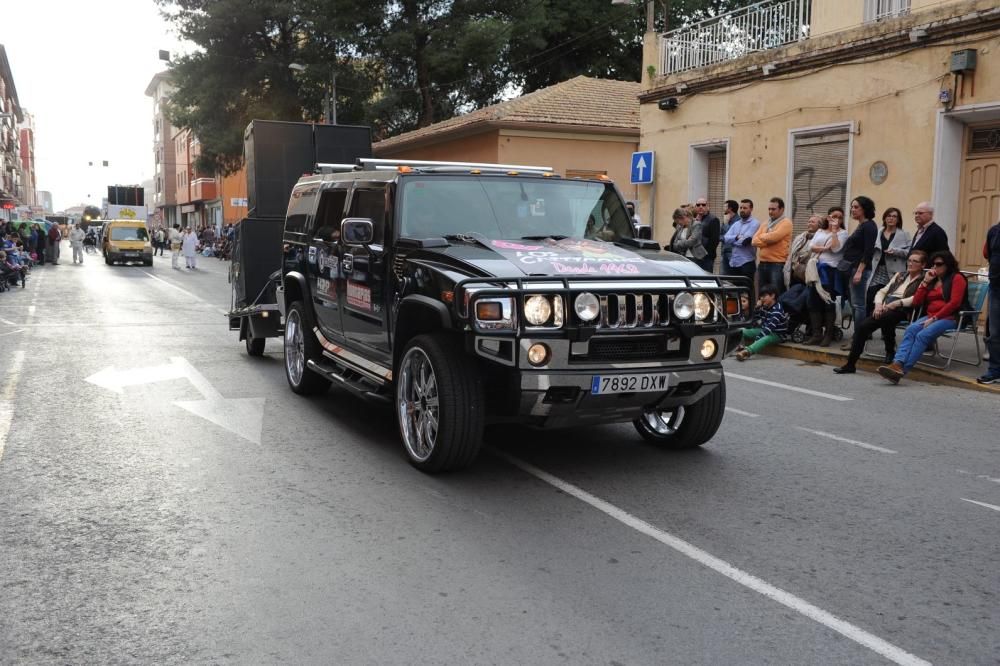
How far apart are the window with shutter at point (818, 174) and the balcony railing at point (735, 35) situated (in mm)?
1927

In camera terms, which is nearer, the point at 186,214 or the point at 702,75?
the point at 702,75

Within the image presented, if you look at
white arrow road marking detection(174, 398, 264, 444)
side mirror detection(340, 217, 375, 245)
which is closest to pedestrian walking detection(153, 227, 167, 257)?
white arrow road marking detection(174, 398, 264, 444)

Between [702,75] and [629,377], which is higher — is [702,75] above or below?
above

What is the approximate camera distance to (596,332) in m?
5.45

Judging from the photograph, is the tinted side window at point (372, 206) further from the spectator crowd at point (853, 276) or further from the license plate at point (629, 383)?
the spectator crowd at point (853, 276)

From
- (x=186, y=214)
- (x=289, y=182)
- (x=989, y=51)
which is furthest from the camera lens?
(x=186, y=214)

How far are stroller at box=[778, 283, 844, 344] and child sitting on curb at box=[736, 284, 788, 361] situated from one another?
0.11 meters

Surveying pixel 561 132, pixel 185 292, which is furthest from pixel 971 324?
pixel 561 132

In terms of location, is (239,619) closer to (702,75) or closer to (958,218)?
(958,218)

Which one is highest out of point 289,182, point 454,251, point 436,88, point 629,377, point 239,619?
point 436,88

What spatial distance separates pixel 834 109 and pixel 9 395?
41.9ft

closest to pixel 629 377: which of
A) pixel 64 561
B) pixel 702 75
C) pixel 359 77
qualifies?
pixel 64 561

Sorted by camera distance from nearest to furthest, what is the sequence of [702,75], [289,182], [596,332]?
[596,332] → [289,182] → [702,75]

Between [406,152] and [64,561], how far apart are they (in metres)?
33.5
